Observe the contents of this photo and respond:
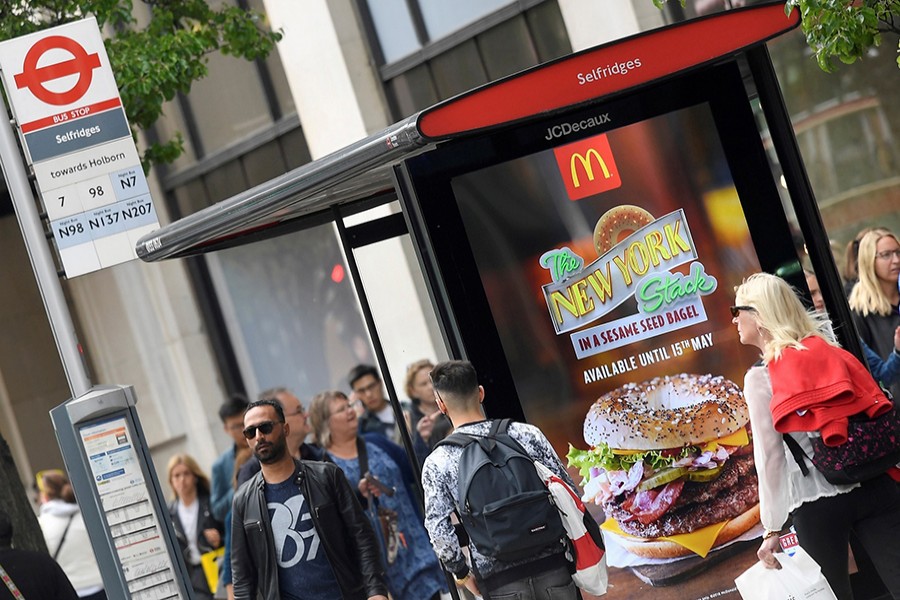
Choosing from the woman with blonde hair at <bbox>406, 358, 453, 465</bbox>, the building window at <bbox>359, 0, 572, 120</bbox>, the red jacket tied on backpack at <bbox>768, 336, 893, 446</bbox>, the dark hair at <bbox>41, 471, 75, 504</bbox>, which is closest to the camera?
the red jacket tied on backpack at <bbox>768, 336, 893, 446</bbox>

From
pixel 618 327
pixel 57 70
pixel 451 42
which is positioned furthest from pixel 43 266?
pixel 451 42

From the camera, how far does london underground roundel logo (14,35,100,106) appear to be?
6348 mm

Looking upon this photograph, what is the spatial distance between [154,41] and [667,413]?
19.3 ft

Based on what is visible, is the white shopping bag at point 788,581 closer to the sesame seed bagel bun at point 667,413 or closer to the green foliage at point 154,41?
the sesame seed bagel bun at point 667,413

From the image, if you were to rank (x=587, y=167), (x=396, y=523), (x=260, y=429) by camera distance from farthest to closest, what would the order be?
(x=396, y=523) < (x=260, y=429) < (x=587, y=167)

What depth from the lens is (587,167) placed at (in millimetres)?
6195

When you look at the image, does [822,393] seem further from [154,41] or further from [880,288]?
[154,41]

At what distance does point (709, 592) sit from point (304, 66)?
8.44 meters

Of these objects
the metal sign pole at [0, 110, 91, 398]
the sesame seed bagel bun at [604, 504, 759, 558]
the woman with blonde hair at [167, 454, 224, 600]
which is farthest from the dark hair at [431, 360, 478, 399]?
the woman with blonde hair at [167, 454, 224, 600]

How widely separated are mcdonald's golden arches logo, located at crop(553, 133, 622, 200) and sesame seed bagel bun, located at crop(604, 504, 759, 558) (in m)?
1.71

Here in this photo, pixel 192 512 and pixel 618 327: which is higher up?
pixel 618 327

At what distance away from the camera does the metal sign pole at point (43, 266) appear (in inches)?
238

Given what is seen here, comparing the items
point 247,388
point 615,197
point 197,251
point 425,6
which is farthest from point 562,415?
point 247,388

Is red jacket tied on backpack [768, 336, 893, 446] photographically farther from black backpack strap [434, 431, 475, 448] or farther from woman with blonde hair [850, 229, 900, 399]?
woman with blonde hair [850, 229, 900, 399]
